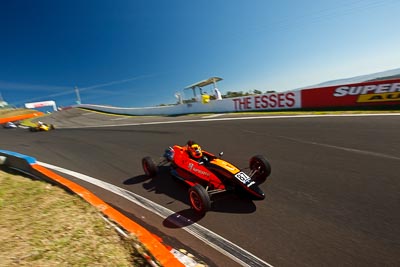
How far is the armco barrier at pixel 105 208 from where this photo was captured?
2822 millimetres

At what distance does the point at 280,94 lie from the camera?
1467 centimetres

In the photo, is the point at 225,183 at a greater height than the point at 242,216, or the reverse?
the point at 225,183

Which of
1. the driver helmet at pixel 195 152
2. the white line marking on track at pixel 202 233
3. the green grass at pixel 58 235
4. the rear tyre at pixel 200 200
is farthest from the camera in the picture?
the driver helmet at pixel 195 152

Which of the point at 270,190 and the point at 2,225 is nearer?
the point at 2,225

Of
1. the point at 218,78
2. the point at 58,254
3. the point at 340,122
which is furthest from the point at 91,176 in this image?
the point at 218,78

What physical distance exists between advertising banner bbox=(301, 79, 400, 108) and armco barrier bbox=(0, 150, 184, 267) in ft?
39.9

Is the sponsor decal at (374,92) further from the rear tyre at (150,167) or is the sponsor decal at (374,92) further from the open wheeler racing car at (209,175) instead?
the rear tyre at (150,167)

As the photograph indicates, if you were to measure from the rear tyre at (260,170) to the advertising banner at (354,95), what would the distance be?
9354mm

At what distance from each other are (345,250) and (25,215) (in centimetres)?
488

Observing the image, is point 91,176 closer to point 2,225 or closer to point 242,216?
point 2,225

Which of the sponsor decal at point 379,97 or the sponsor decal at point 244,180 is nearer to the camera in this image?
the sponsor decal at point 244,180

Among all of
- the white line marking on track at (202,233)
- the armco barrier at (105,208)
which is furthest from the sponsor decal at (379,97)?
the armco barrier at (105,208)

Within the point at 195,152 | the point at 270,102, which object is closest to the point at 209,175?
the point at 195,152

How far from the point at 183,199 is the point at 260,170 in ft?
5.89
